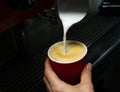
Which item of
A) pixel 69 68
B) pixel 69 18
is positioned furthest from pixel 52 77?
pixel 69 18

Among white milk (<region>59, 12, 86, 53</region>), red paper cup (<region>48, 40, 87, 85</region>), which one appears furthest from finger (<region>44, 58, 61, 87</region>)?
white milk (<region>59, 12, 86, 53</region>)

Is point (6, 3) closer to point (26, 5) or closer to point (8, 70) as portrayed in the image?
point (26, 5)

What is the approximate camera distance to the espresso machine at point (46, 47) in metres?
0.70

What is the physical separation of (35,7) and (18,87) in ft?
0.75

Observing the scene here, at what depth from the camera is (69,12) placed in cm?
61

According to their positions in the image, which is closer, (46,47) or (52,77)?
(52,77)

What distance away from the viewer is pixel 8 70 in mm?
731

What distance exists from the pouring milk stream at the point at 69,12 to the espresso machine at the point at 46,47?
0.02m

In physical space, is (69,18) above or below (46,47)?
above

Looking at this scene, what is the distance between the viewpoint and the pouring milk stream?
0.59m

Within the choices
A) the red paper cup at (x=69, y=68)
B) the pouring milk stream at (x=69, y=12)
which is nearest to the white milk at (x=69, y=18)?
the pouring milk stream at (x=69, y=12)

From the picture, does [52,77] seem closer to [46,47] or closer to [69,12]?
[69,12]

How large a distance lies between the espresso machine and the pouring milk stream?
0.8 inches

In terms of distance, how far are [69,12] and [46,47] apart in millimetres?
247
